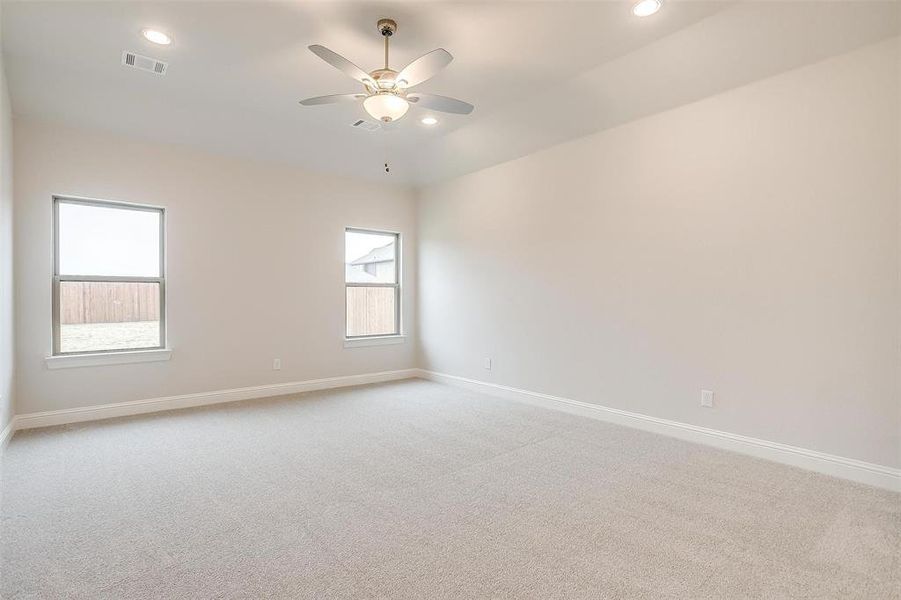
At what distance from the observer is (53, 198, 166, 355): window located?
426 cm

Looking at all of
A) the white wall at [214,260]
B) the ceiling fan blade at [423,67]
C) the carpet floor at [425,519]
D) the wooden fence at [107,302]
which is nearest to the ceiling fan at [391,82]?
the ceiling fan blade at [423,67]

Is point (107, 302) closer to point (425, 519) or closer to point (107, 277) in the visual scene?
point (107, 277)

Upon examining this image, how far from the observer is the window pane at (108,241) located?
4297mm

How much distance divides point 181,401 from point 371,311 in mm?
2472

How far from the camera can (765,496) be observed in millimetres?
2666

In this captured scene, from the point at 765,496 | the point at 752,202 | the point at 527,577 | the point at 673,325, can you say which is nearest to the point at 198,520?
the point at 527,577

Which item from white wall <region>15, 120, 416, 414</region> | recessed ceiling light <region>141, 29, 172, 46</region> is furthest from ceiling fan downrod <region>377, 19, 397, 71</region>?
white wall <region>15, 120, 416, 414</region>

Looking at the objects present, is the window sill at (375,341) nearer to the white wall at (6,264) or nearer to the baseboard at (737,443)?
the baseboard at (737,443)

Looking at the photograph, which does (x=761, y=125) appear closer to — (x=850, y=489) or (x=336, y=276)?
(x=850, y=489)

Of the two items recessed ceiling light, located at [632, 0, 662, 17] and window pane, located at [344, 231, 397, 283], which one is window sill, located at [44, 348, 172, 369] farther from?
recessed ceiling light, located at [632, 0, 662, 17]

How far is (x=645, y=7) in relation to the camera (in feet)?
9.04

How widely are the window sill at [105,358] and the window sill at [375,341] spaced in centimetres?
202

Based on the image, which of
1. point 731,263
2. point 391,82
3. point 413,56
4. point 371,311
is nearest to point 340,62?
point 391,82

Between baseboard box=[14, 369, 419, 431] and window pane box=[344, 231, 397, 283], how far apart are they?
1329 millimetres
